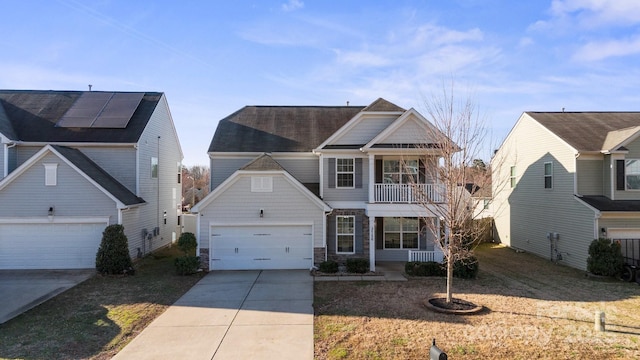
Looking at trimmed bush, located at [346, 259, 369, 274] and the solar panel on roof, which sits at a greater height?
the solar panel on roof

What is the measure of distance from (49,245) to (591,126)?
2602 cm

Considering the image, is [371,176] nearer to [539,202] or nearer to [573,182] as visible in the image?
[573,182]

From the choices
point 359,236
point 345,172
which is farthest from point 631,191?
point 345,172

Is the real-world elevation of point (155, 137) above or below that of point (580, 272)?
above

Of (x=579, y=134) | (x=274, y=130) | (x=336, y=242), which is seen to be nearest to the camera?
(x=336, y=242)

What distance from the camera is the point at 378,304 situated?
10.8m

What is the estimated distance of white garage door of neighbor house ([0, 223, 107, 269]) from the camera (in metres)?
15.1

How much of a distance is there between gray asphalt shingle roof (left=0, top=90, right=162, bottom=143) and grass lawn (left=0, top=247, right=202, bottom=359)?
7447 mm

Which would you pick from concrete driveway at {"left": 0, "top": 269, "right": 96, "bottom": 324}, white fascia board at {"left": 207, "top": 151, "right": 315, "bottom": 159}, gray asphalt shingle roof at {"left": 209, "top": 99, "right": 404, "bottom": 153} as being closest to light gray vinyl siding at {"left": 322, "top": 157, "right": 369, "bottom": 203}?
white fascia board at {"left": 207, "top": 151, "right": 315, "bottom": 159}

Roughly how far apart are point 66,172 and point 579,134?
23.4 m

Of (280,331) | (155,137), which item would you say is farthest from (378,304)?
(155,137)

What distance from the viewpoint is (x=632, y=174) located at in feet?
53.0

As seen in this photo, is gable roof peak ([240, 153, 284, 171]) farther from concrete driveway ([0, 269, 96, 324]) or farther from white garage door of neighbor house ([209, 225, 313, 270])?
→ concrete driveway ([0, 269, 96, 324])

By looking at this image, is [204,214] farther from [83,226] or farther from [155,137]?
[155,137]
